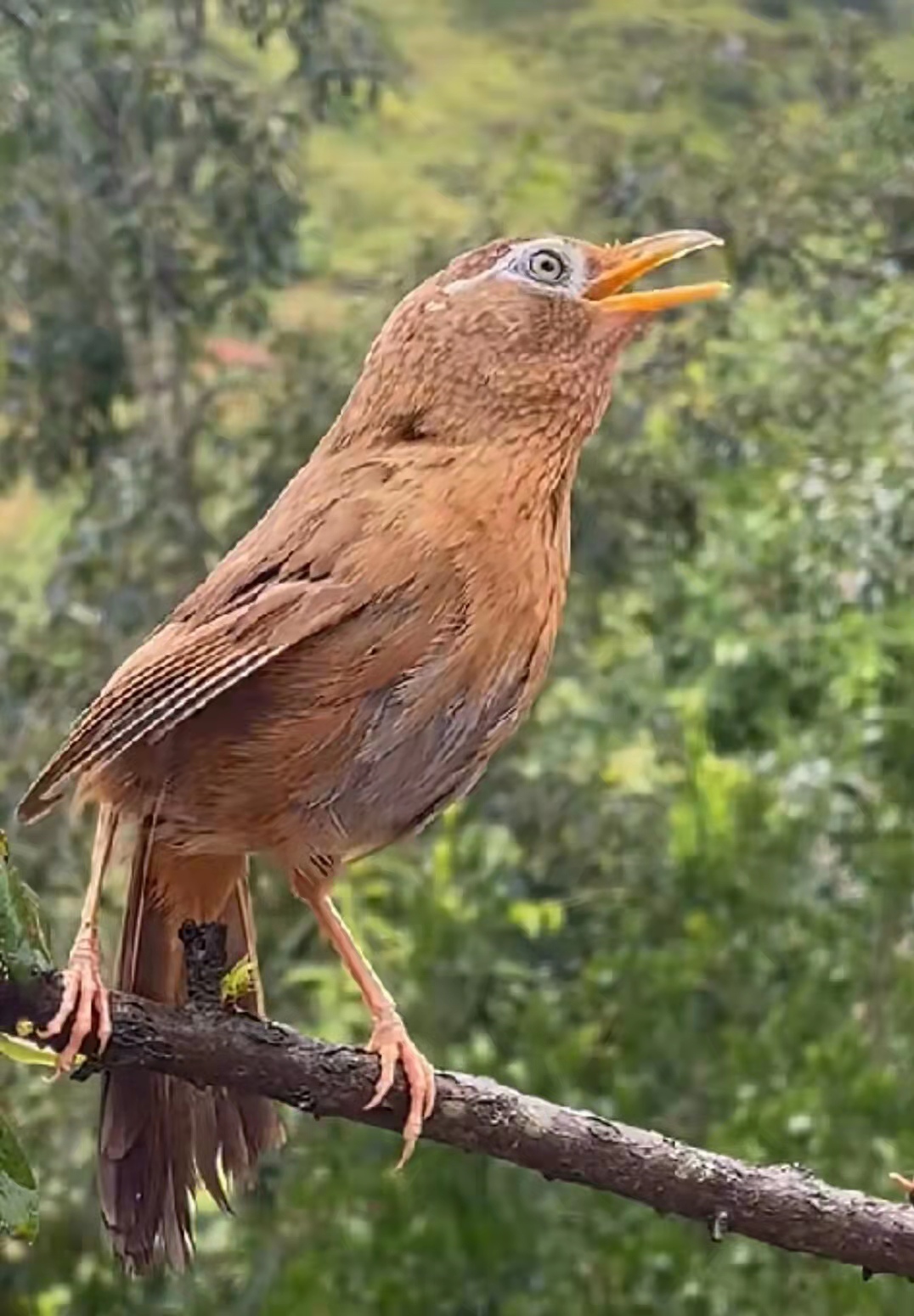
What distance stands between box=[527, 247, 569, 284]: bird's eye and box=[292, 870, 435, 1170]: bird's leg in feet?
1.37

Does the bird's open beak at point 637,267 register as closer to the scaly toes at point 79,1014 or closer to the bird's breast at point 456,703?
the bird's breast at point 456,703

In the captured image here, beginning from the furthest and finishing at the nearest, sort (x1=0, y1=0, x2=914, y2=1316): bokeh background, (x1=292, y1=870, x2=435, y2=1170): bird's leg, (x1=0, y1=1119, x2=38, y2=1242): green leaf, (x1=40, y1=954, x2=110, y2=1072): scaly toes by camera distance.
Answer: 1. (x1=0, y1=0, x2=914, y2=1316): bokeh background
2. (x1=292, y1=870, x2=435, y2=1170): bird's leg
3. (x1=40, y1=954, x2=110, y2=1072): scaly toes
4. (x1=0, y1=1119, x2=38, y2=1242): green leaf

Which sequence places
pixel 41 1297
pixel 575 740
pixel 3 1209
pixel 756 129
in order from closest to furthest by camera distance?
1. pixel 3 1209
2. pixel 41 1297
3. pixel 575 740
4. pixel 756 129

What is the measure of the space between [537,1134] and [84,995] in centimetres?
26

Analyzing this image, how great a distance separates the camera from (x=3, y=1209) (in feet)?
2.93

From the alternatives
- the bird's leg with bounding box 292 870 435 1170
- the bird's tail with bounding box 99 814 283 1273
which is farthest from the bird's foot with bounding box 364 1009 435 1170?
the bird's tail with bounding box 99 814 283 1273

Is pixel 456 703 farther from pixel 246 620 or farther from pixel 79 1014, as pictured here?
pixel 79 1014

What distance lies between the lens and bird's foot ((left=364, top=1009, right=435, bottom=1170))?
3.65 feet

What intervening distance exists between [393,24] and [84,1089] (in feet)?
6.56

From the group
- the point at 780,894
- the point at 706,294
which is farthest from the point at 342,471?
the point at 780,894

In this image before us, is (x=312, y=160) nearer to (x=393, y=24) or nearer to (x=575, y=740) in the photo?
(x=393, y=24)

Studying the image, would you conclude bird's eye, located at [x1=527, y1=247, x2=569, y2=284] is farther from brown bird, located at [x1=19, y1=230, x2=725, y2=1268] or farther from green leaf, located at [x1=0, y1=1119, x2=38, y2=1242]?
green leaf, located at [x1=0, y1=1119, x2=38, y2=1242]

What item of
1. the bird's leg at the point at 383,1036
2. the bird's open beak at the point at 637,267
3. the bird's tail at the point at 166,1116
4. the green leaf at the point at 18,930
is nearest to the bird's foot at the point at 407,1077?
the bird's leg at the point at 383,1036

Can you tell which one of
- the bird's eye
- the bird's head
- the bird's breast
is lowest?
the bird's breast
